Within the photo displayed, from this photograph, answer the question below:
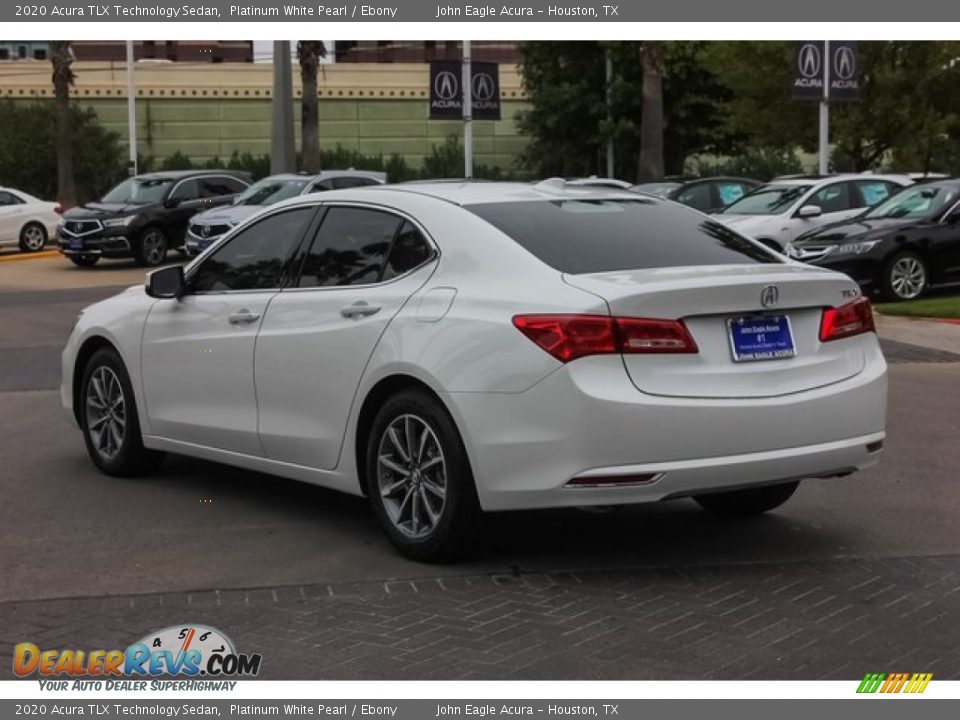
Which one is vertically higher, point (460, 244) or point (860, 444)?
point (460, 244)

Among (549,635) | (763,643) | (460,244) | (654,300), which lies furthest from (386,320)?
(763,643)

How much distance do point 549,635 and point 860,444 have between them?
186 centimetres

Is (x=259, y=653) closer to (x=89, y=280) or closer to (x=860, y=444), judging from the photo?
→ (x=860, y=444)

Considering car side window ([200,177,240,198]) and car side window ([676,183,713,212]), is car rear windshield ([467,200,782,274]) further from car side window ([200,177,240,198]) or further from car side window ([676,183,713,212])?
car side window ([200,177,240,198])

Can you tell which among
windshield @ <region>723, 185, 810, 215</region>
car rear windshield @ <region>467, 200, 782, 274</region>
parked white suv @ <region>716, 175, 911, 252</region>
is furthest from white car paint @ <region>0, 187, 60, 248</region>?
car rear windshield @ <region>467, 200, 782, 274</region>

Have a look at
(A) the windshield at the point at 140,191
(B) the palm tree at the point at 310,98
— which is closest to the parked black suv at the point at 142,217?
(A) the windshield at the point at 140,191

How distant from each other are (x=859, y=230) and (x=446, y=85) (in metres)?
18.7

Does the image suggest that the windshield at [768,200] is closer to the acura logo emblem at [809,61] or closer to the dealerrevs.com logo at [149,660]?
the acura logo emblem at [809,61]

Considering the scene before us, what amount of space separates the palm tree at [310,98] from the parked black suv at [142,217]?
423 inches

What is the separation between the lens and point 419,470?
6.45 metres

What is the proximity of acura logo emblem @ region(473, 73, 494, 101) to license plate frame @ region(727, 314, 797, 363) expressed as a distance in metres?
30.5

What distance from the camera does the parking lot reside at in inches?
205

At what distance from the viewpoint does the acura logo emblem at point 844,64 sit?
31.3m
